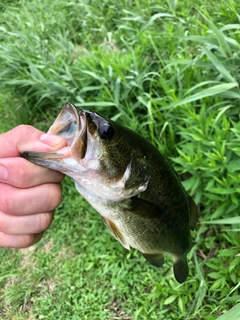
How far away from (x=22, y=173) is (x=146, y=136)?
1.49 metres

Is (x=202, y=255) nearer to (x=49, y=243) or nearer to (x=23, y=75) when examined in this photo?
(x=49, y=243)

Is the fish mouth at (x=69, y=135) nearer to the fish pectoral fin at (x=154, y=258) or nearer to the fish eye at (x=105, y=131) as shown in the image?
the fish eye at (x=105, y=131)

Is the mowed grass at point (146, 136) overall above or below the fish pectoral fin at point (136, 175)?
below

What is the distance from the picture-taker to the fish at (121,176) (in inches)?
43.0

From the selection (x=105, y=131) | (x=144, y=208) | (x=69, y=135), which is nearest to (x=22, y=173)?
(x=69, y=135)

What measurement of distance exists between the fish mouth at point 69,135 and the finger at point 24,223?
0.80ft

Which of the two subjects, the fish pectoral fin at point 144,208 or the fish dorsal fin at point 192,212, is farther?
the fish dorsal fin at point 192,212

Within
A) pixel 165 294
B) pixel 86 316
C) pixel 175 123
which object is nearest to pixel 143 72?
pixel 175 123

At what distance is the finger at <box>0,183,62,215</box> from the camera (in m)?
1.14

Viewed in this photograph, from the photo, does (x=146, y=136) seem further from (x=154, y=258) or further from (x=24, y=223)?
(x=24, y=223)

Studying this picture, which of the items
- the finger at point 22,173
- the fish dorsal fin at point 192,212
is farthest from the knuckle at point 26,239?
the fish dorsal fin at point 192,212

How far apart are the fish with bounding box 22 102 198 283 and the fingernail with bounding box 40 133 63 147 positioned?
3cm

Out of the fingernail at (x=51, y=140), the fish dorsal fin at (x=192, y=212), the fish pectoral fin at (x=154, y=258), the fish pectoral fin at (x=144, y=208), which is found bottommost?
the fish pectoral fin at (x=154, y=258)

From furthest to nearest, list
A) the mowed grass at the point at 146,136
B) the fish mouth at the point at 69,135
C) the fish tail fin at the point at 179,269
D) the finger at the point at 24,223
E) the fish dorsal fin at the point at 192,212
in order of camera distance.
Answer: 1. the mowed grass at the point at 146,136
2. the fish tail fin at the point at 179,269
3. the fish dorsal fin at the point at 192,212
4. the finger at the point at 24,223
5. the fish mouth at the point at 69,135
